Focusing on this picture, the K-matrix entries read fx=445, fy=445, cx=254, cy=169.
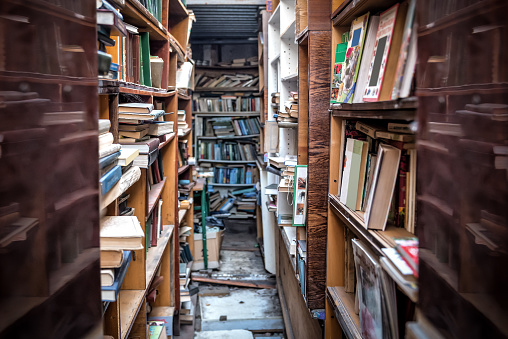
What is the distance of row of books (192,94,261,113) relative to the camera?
708 cm

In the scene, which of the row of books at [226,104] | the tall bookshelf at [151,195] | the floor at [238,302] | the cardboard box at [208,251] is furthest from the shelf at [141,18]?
the row of books at [226,104]

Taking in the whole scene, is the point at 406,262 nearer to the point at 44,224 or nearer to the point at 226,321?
the point at 44,224

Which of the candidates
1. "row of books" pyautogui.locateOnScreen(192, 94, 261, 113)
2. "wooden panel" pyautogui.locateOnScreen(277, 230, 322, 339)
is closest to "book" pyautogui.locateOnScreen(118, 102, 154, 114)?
"wooden panel" pyautogui.locateOnScreen(277, 230, 322, 339)

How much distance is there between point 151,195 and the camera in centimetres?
245

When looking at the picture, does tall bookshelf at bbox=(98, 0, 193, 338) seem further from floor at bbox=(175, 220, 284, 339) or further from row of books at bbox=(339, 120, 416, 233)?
row of books at bbox=(339, 120, 416, 233)

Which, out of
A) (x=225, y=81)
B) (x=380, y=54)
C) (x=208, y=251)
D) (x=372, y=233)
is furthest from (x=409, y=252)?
(x=225, y=81)

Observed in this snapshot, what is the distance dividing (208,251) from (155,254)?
8.62ft

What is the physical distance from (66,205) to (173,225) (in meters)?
2.63

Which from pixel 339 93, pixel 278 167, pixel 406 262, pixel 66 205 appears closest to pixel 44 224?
pixel 66 205

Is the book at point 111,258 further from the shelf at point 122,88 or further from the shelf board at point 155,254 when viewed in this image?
the shelf board at point 155,254

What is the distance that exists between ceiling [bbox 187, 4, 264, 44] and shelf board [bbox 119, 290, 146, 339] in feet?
12.6

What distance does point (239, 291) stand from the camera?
14.7ft

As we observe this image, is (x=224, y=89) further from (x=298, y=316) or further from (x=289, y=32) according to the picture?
(x=298, y=316)

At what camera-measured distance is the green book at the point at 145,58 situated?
217 cm
